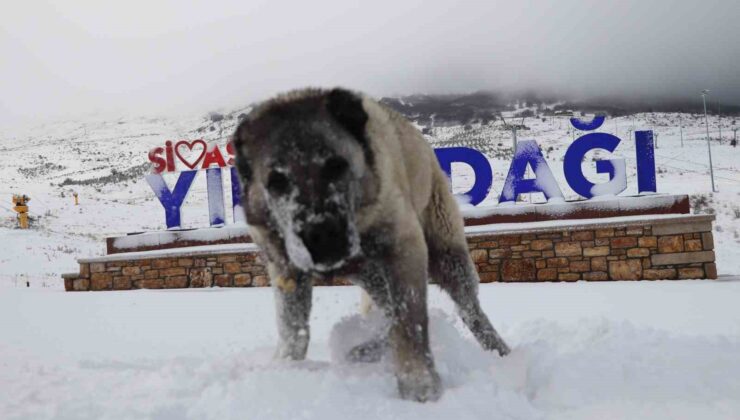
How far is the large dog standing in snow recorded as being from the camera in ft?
7.77

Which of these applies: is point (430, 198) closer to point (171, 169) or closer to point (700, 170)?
point (171, 169)

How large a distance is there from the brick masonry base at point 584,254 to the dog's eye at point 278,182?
280 inches

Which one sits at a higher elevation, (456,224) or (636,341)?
(456,224)

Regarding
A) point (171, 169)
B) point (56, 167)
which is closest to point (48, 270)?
point (171, 169)

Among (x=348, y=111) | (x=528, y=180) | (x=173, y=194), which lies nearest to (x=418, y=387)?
(x=348, y=111)

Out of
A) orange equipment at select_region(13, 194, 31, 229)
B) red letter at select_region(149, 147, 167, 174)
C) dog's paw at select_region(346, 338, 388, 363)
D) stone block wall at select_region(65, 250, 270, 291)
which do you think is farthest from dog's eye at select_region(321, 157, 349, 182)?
orange equipment at select_region(13, 194, 31, 229)

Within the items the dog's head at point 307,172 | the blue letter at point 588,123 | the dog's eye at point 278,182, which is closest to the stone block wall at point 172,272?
the blue letter at point 588,123

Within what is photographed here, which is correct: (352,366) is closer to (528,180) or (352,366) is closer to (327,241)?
(327,241)

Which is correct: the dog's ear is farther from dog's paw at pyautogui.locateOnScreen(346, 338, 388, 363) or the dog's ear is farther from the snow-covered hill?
the snow-covered hill

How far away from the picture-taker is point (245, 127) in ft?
9.20

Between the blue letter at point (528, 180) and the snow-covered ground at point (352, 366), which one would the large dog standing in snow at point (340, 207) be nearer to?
the snow-covered ground at point (352, 366)

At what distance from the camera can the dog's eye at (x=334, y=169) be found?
240 centimetres

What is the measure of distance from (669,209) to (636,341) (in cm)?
662

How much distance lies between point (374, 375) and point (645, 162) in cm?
938
